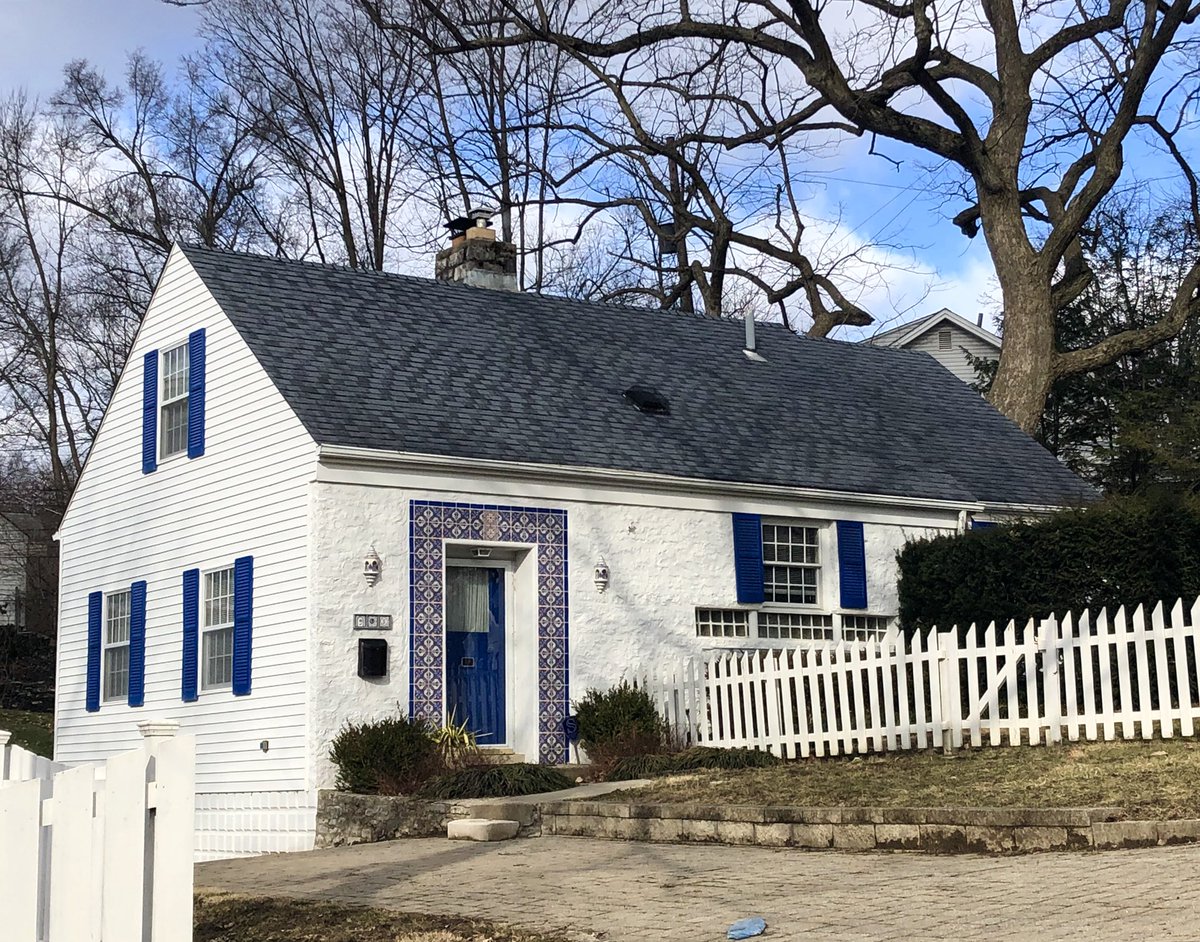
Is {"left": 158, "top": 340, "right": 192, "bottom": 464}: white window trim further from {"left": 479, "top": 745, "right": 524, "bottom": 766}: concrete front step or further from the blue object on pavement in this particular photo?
the blue object on pavement

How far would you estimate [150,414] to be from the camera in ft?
61.4

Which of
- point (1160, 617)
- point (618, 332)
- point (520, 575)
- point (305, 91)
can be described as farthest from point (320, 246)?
point (1160, 617)

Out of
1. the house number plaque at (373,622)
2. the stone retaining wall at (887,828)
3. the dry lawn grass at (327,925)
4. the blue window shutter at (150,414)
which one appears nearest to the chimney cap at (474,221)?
the blue window shutter at (150,414)

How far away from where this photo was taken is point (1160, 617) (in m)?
12.8

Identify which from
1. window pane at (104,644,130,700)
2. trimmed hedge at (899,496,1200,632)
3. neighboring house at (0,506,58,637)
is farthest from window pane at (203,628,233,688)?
neighboring house at (0,506,58,637)

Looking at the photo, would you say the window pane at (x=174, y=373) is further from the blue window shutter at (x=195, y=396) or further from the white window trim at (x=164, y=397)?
the blue window shutter at (x=195, y=396)

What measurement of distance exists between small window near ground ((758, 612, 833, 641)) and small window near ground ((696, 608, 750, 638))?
0.22 metres

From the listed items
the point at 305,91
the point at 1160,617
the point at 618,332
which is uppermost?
the point at 305,91

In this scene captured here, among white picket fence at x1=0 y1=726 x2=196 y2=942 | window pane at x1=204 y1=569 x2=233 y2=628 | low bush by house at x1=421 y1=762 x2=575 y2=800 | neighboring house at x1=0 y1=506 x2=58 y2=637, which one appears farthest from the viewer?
neighboring house at x1=0 y1=506 x2=58 y2=637

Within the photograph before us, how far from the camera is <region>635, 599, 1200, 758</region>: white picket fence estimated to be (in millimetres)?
12945

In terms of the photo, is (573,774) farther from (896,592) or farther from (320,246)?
(320,246)

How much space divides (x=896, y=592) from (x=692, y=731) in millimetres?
4057

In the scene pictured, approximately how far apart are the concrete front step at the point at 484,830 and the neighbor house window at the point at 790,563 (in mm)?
6598

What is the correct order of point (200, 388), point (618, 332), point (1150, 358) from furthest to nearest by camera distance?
1. point (1150, 358)
2. point (618, 332)
3. point (200, 388)
